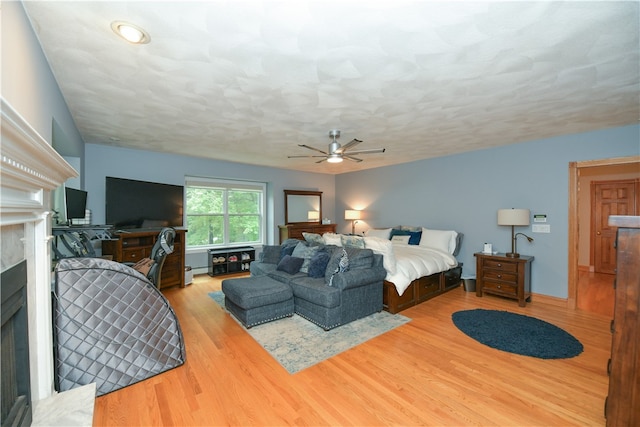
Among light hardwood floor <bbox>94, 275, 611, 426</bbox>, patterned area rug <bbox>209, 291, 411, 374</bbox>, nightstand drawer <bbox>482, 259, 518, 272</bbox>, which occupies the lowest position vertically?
light hardwood floor <bbox>94, 275, 611, 426</bbox>

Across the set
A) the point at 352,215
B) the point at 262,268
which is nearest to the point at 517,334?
the point at 262,268

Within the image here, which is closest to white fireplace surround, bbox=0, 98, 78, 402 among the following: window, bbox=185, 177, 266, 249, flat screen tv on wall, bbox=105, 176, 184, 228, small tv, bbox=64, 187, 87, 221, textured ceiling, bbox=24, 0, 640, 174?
textured ceiling, bbox=24, 0, 640, 174

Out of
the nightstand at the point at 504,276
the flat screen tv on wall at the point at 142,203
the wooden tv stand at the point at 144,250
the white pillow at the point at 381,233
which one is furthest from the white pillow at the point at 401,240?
the flat screen tv on wall at the point at 142,203

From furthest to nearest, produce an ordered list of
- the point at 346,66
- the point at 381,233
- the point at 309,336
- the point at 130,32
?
1. the point at 381,233
2. the point at 309,336
3. the point at 346,66
4. the point at 130,32

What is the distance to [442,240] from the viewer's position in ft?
15.8

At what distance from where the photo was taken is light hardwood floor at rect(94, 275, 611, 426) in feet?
5.87

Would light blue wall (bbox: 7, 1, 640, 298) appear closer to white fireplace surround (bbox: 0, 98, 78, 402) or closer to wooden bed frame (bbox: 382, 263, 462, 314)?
wooden bed frame (bbox: 382, 263, 462, 314)

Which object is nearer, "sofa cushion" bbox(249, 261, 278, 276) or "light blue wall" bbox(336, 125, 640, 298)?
"light blue wall" bbox(336, 125, 640, 298)

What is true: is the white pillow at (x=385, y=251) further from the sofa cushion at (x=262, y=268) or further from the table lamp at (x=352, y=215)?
the table lamp at (x=352, y=215)

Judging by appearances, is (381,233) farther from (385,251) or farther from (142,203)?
(142,203)

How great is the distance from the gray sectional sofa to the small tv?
242 centimetres

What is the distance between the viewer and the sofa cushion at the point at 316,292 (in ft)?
10.0

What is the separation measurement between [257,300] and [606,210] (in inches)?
290

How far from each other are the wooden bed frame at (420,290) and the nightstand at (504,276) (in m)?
0.44
